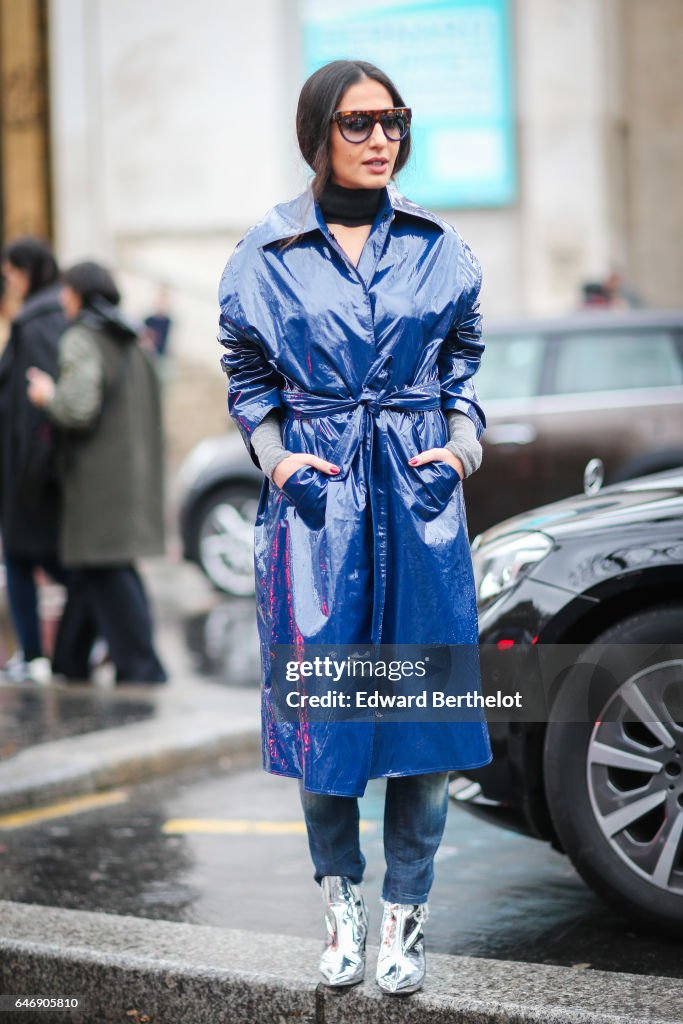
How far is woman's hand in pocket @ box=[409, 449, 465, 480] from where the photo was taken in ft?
11.1

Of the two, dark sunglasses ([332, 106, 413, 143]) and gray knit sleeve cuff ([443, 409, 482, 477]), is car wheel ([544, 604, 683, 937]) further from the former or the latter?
dark sunglasses ([332, 106, 413, 143])

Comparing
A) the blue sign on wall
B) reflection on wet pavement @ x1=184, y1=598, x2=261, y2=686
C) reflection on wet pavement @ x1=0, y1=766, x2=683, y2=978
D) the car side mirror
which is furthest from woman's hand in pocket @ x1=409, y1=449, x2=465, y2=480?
the blue sign on wall

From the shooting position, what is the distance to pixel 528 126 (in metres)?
19.7

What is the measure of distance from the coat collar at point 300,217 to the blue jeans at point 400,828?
113cm

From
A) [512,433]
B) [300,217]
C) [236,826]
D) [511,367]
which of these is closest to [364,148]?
[300,217]

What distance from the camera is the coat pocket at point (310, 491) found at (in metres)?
3.37

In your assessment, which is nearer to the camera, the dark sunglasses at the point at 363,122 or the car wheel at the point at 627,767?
the dark sunglasses at the point at 363,122

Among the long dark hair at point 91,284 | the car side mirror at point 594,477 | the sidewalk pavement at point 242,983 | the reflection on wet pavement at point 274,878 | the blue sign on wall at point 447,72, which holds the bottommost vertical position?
the reflection on wet pavement at point 274,878

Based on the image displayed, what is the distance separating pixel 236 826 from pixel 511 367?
17.4 feet

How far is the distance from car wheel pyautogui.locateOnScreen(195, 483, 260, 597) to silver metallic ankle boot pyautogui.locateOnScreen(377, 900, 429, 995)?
8.12 metres

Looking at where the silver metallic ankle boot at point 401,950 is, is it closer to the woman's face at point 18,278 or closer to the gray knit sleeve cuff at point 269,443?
the gray knit sleeve cuff at point 269,443

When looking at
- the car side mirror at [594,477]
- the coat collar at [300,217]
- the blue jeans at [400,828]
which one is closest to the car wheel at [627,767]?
the blue jeans at [400,828]

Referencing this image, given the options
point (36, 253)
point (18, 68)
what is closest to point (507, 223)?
point (18, 68)

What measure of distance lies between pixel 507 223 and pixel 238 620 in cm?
1063
